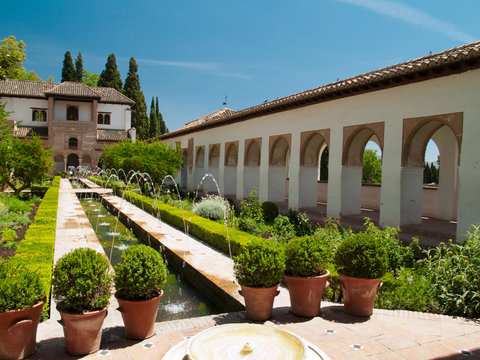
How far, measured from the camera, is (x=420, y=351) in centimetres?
372

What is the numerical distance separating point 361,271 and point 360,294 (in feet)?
0.94

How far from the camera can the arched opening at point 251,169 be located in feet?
61.3

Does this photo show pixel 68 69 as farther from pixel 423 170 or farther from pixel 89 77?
pixel 423 170

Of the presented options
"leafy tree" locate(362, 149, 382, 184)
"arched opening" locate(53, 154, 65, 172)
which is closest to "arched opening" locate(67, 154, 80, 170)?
"arched opening" locate(53, 154, 65, 172)

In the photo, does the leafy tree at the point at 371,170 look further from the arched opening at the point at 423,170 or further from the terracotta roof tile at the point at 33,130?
the terracotta roof tile at the point at 33,130

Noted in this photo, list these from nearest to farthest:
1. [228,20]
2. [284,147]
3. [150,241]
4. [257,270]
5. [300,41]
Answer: [257,270] < [150,241] < [300,41] < [228,20] < [284,147]

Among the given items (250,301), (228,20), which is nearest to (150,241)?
(250,301)

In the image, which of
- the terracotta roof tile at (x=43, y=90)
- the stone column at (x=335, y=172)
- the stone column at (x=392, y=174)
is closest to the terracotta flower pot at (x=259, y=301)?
the stone column at (x=392, y=174)

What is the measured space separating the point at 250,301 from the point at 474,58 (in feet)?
23.4

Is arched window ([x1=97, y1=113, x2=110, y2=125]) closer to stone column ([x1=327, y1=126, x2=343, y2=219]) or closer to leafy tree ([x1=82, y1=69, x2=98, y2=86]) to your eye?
leafy tree ([x1=82, y1=69, x2=98, y2=86])

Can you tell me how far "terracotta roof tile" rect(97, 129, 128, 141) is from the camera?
4158 cm

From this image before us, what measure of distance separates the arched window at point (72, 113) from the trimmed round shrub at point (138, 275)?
4115 centimetres

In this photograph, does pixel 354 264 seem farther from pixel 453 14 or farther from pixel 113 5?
pixel 113 5

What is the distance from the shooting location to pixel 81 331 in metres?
3.52
